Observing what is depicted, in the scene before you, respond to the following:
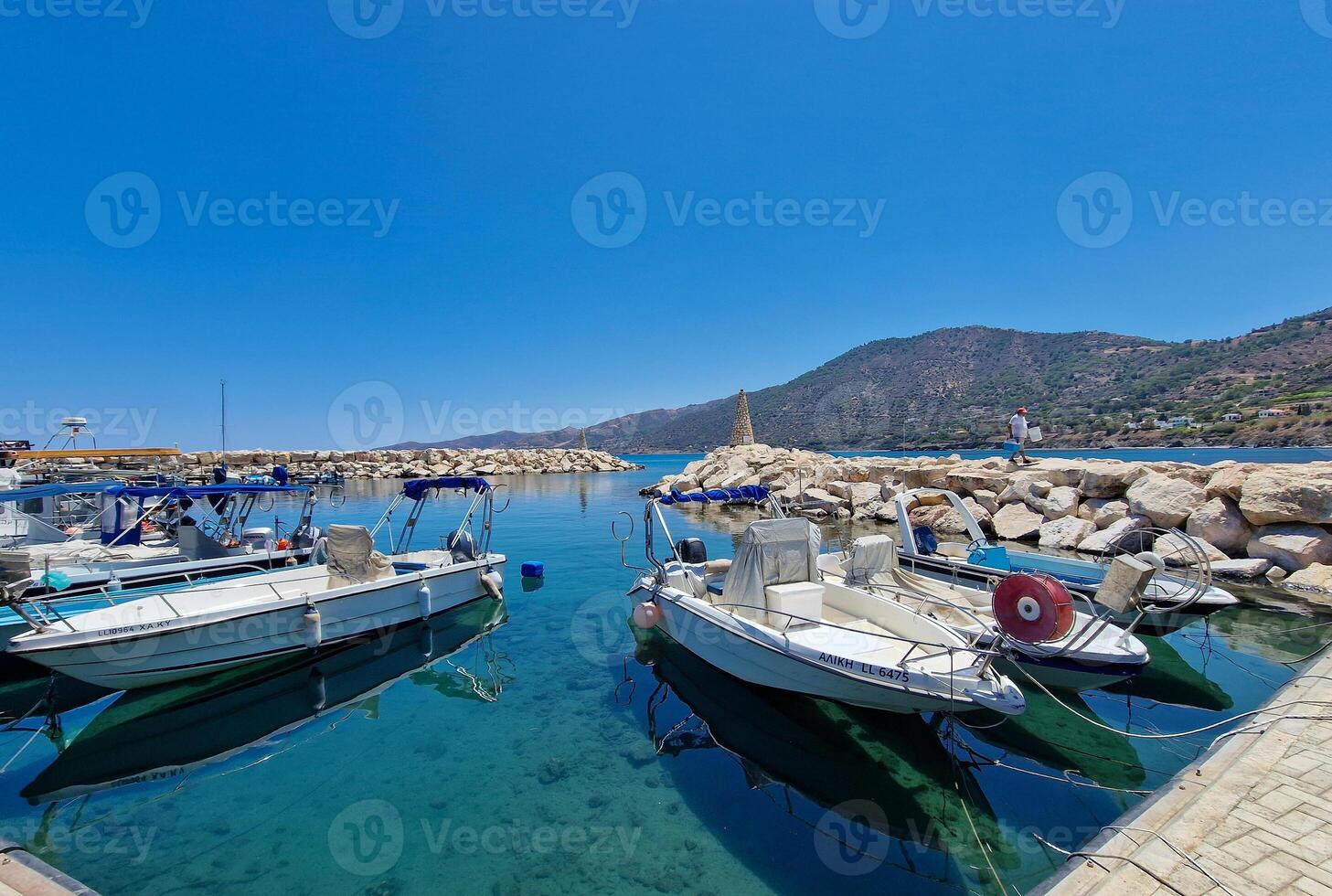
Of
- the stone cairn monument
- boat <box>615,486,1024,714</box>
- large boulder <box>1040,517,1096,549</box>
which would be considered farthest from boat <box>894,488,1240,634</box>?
the stone cairn monument

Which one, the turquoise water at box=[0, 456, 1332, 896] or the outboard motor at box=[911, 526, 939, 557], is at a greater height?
the outboard motor at box=[911, 526, 939, 557]

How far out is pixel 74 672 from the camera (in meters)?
7.86

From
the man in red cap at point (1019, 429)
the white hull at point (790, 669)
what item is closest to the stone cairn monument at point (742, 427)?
the man in red cap at point (1019, 429)

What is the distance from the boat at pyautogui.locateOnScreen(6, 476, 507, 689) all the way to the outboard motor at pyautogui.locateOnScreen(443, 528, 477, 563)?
2 centimetres

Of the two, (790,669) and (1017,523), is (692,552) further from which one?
(1017,523)

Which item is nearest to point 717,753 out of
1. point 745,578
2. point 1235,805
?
point 745,578

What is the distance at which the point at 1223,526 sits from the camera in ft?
47.9

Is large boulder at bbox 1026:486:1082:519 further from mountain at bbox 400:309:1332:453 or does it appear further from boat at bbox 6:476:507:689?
mountain at bbox 400:309:1332:453

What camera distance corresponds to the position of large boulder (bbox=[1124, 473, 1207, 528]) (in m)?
16.0

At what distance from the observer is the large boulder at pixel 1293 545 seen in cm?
1293

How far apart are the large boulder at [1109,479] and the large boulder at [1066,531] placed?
1.64 metres

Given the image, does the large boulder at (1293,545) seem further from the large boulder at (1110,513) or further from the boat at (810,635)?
the boat at (810,635)

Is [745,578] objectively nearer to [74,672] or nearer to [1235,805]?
[1235,805]

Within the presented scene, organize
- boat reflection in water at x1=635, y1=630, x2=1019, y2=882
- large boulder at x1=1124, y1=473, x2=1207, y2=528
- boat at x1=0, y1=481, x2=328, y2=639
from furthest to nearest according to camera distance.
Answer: large boulder at x1=1124, y1=473, x2=1207, y2=528 < boat at x1=0, y1=481, x2=328, y2=639 < boat reflection in water at x1=635, y1=630, x2=1019, y2=882
